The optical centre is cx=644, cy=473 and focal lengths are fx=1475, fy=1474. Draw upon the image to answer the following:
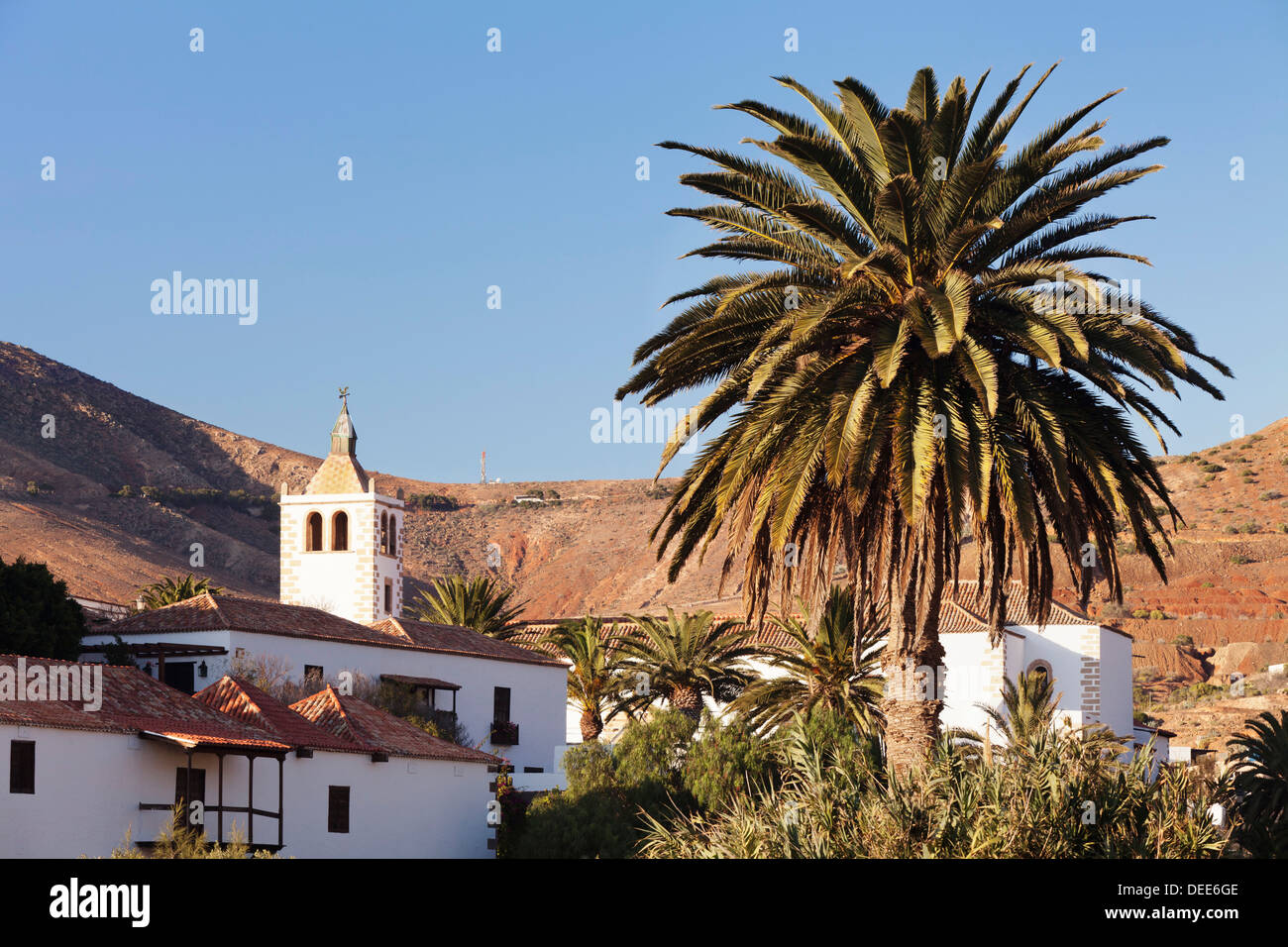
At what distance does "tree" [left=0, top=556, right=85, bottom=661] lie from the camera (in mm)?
38688

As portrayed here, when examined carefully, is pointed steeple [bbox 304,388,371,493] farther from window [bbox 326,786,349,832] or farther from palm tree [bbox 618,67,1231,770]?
palm tree [bbox 618,67,1231,770]

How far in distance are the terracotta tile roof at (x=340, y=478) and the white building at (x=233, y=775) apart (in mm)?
27909

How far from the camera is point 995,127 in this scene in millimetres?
19812

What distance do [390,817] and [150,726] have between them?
26.9 feet

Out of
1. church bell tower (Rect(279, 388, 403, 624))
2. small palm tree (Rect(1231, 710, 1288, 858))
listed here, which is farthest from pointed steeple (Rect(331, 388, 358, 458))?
small palm tree (Rect(1231, 710, 1288, 858))

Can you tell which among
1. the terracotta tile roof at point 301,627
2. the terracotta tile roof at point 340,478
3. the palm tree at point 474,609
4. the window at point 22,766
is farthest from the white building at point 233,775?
the terracotta tile roof at point 340,478

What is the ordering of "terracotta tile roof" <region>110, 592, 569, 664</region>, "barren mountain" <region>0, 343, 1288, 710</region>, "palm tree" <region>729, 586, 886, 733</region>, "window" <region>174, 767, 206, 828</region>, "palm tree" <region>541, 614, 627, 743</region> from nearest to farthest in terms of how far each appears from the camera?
"window" <region>174, 767, 206, 828</region>
"palm tree" <region>729, 586, 886, 733</region>
"terracotta tile roof" <region>110, 592, 569, 664</region>
"palm tree" <region>541, 614, 627, 743</region>
"barren mountain" <region>0, 343, 1288, 710</region>

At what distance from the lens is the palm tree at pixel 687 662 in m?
45.8

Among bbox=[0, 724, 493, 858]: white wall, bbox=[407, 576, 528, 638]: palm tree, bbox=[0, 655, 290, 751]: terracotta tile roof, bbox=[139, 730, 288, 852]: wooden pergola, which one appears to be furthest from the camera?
bbox=[407, 576, 528, 638]: palm tree

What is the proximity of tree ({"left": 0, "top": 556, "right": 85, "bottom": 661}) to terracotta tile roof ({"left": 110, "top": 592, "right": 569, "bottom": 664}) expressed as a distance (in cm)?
140

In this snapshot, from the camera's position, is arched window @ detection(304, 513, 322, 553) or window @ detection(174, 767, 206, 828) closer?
window @ detection(174, 767, 206, 828)

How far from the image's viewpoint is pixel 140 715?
30500 millimetres

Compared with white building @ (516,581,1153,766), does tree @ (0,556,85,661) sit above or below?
above

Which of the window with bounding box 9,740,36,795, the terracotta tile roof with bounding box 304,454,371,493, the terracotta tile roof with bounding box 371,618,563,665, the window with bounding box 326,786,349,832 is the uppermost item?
the terracotta tile roof with bounding box 304,454,371,493
